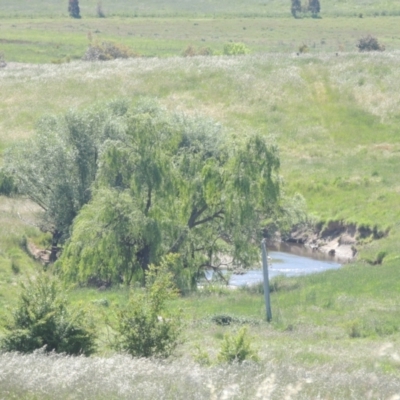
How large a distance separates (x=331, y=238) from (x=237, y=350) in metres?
34.6

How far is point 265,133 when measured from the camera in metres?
64.8

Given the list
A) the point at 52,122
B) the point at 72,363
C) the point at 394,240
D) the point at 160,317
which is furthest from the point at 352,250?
the point at 72,363

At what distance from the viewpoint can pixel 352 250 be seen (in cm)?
4700

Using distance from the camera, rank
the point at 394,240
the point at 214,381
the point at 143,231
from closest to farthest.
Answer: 1. the point at 214,381
2. the point at 143,231
3. the point at 394,240

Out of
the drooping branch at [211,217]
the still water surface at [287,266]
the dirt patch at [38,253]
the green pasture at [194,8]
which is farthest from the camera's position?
the green pasture at [194,8]

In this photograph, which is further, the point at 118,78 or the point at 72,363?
the point at 118,78

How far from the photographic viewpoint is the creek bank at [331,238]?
4747 cm

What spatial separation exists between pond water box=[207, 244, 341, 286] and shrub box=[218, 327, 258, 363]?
22.1 meters

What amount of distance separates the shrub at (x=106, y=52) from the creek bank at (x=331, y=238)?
156ft

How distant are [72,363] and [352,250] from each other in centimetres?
3482

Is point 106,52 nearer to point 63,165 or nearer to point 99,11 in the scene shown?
point 63,165

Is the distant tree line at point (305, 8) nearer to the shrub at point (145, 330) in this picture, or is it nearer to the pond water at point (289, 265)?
the pond water at point (289, 265)

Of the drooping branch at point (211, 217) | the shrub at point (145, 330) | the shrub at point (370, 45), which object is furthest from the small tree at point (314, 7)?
the shrub at point (145, 330)

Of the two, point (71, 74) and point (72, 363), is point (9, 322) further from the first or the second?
point (71, 74)
